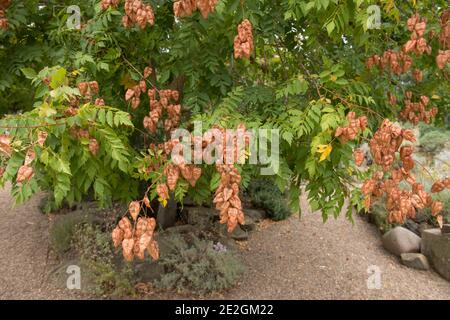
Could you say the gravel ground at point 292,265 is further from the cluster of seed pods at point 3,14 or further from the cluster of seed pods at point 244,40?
the cluster of seed pods at point 244,40

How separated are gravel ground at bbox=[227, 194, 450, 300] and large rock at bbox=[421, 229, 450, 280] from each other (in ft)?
0.49

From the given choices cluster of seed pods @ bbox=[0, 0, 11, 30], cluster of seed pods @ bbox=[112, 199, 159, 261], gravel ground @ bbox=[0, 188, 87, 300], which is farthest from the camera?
gravel ground @ bbox=[0, 188, 87, 300]

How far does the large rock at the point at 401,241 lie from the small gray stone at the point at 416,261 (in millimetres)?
189

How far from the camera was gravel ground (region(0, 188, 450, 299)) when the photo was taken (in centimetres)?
559

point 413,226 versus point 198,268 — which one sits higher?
point 413,226

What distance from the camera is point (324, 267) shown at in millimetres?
6355

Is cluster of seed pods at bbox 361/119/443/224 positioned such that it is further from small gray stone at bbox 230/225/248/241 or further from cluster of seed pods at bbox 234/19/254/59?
small gray stone at bbox 230/225/248/241

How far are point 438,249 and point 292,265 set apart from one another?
233 centimetres

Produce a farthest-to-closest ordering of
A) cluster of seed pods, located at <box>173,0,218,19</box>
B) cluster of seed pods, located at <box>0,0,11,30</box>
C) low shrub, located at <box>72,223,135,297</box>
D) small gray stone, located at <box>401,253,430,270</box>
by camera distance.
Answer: small gray stone, located at <box>401,253,430,270</box> < low shrub, located at <box>72,223,135,297</box> < cluster of seed pods, located at <box>0,0,11,30</box> < cluster of seed pods, located at <box>173,0,218,19</box>

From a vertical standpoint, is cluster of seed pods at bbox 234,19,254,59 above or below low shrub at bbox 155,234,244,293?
above

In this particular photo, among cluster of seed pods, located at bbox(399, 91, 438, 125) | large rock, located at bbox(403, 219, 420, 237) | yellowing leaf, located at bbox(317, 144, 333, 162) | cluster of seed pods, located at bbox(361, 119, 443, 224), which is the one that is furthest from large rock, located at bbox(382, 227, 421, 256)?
yellowing leaf, located at bbox(317, 144, 333, 162)

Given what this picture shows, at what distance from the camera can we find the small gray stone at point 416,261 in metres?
6.50

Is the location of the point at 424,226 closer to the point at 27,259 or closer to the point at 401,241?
the point at 401,241

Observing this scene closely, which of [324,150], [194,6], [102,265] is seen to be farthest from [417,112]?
[102,265]
